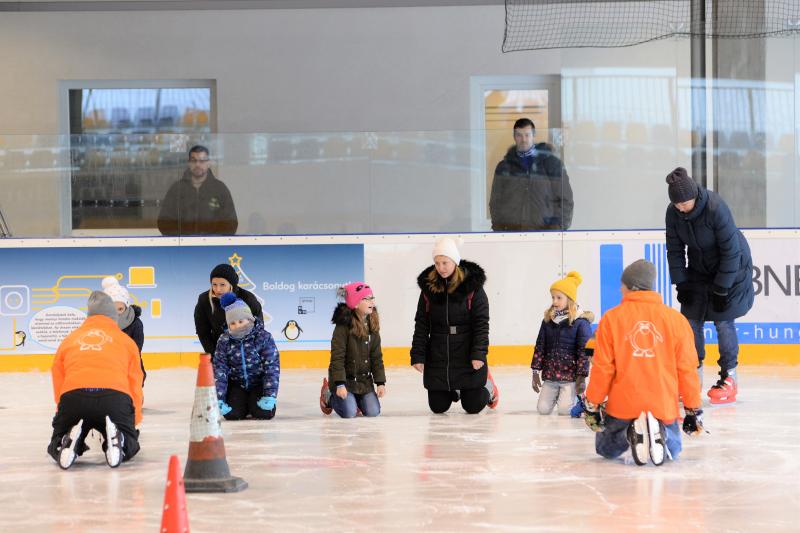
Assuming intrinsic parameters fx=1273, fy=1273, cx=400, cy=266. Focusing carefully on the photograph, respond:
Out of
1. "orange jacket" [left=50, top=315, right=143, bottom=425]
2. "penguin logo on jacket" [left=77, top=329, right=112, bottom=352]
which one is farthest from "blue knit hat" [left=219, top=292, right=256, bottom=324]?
"penguin logo on jacket" [left=77, top=329, right=112, bottom=352]

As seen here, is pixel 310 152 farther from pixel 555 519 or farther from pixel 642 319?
pixel 555 519

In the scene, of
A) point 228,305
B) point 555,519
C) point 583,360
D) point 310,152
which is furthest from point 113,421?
point 310,152

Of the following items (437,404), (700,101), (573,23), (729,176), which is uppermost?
(573,23)

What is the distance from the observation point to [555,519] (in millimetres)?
4570

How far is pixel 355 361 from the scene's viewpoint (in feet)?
25.1

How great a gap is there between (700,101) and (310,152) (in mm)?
Answer: 3717

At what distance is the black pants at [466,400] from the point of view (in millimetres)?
7664

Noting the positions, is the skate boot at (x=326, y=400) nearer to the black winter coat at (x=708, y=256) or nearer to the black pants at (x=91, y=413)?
the black pants at (x=91, y=413)

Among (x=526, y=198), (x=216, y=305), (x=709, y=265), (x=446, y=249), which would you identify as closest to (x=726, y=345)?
(x=709, y=265)

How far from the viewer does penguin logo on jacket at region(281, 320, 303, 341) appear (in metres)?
10.4

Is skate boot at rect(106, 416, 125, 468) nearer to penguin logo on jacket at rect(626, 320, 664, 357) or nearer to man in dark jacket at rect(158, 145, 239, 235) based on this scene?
penguin logo on jacket at rect(626, 320, 664, 357)

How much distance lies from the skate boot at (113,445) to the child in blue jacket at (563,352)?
2714 millimetres

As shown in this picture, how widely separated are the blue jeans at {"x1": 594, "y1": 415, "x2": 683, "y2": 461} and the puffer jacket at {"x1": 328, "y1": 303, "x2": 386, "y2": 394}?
6.68 ft

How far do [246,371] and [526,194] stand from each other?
382 cm
